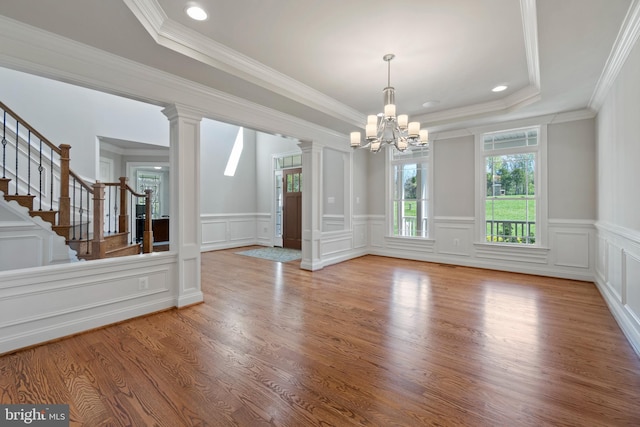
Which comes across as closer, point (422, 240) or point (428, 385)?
point (428, 385)

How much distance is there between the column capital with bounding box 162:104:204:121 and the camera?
3121 millimetres

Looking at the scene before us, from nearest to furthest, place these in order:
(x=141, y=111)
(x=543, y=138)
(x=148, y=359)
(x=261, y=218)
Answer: (x=148, y=359)
(x=543, y=138)
(x=141, y=111)
(x=261, y=218)

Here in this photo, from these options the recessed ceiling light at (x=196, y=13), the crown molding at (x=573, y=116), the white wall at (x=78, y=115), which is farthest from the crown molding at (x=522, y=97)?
the white wall at (x=78, y=115)

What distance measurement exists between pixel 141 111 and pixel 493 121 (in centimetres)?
706

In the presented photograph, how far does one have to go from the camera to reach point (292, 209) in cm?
764

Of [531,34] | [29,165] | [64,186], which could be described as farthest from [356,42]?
[29,165]

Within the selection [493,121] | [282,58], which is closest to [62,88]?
[282,58]

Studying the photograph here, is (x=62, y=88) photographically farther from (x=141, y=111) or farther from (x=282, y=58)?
(x=282, y=58)

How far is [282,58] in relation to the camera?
3033 mm

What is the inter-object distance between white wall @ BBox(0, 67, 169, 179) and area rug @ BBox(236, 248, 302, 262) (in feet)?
10.6

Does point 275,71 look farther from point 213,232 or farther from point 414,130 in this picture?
point 213,232

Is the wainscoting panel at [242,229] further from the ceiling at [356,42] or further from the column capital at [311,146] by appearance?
the ceiling at [356,42]

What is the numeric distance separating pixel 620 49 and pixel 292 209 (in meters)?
6.28

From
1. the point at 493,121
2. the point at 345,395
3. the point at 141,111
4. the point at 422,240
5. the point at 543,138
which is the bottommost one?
the point at 345,395
